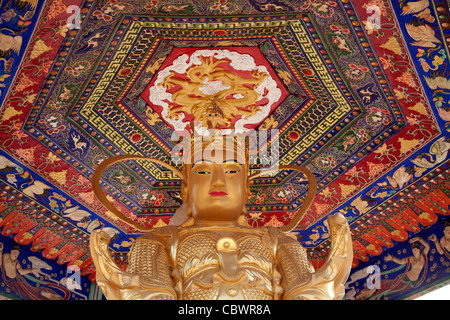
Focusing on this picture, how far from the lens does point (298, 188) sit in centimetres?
610

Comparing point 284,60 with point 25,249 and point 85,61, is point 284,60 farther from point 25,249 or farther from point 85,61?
point 25,249

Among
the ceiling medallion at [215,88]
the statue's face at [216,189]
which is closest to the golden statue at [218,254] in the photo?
the statue's face at [216,189]

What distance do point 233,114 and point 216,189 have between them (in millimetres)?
1445

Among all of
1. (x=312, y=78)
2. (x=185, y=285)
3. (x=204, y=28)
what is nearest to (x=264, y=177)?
(x=312, y=78)

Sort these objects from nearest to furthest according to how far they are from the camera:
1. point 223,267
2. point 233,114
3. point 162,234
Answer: point 223,267 → point 162,234 → point 233,114

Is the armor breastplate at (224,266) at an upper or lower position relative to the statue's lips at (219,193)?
lower

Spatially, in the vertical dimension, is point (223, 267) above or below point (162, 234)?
below

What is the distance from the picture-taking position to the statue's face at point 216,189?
13.9 feet

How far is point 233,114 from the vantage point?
5531 millimetres

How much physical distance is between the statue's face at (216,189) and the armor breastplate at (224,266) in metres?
0.20

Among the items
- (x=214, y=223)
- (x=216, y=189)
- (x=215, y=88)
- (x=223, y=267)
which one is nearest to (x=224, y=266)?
(x=223, y=267)

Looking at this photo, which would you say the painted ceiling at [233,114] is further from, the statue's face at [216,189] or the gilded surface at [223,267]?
the gilded surface at [223,267]

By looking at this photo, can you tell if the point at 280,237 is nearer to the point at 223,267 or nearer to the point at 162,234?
the point at 223,267

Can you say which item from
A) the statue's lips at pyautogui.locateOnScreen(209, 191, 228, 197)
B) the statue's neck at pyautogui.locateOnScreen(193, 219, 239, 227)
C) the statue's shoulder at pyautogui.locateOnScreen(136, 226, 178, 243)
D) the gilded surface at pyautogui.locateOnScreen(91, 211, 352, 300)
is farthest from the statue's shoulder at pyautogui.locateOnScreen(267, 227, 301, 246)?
the statue's shoulder at pyautogui.locateOnScreen(136, 226, 178, 243)
